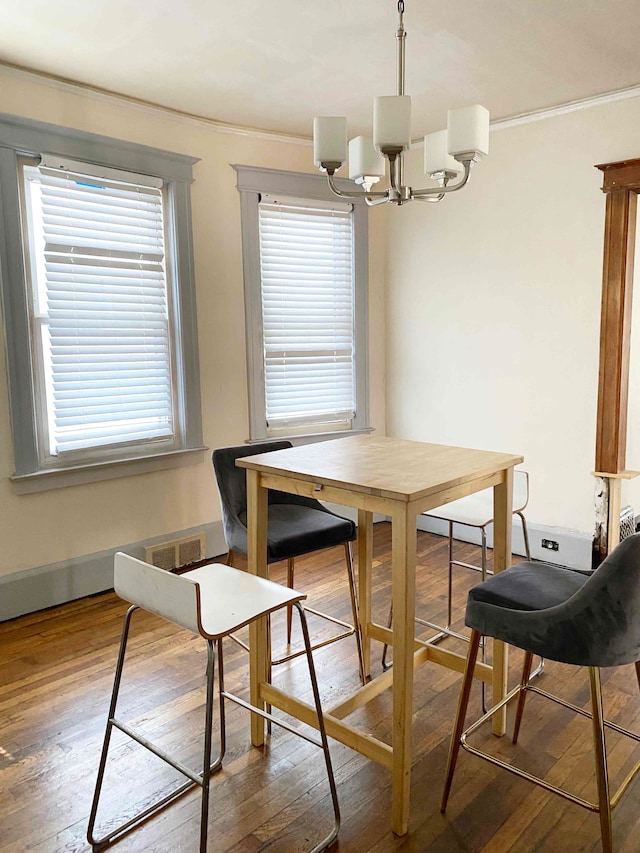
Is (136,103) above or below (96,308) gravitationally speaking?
above

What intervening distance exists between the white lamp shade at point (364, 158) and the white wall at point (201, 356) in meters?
1.82

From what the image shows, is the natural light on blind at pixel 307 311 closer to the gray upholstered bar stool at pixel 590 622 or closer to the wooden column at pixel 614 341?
the wooden column at pixel 614 341

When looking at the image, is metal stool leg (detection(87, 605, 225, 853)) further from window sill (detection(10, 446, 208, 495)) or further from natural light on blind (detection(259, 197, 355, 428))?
natural light on blind (detection(259, 197, 355, 428))

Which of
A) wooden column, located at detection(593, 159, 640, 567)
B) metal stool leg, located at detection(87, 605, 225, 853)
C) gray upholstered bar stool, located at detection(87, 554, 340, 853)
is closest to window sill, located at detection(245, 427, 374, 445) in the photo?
wooden column, located at detection(593, 159, 640, 567)

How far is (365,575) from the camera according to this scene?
2.62 metres

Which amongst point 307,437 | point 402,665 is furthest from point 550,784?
point 307,437

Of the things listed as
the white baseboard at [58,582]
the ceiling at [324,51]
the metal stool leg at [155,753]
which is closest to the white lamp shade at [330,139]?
the ceiling at [324,51]

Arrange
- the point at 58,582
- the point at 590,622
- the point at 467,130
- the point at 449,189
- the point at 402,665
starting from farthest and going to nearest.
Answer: the point at 58,582, the point at 449,189, the point at 467,130, the point at 402,665, the point at 590,622

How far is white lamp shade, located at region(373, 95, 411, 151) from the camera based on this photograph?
1.91 meters

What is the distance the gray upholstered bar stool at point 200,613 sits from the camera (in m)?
1.57

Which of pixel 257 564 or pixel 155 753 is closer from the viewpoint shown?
pixel 155 753

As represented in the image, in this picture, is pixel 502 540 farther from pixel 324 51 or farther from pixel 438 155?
pixel 324 51

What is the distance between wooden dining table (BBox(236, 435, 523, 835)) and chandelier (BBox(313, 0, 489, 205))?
910mm

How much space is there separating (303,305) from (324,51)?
1.70m
